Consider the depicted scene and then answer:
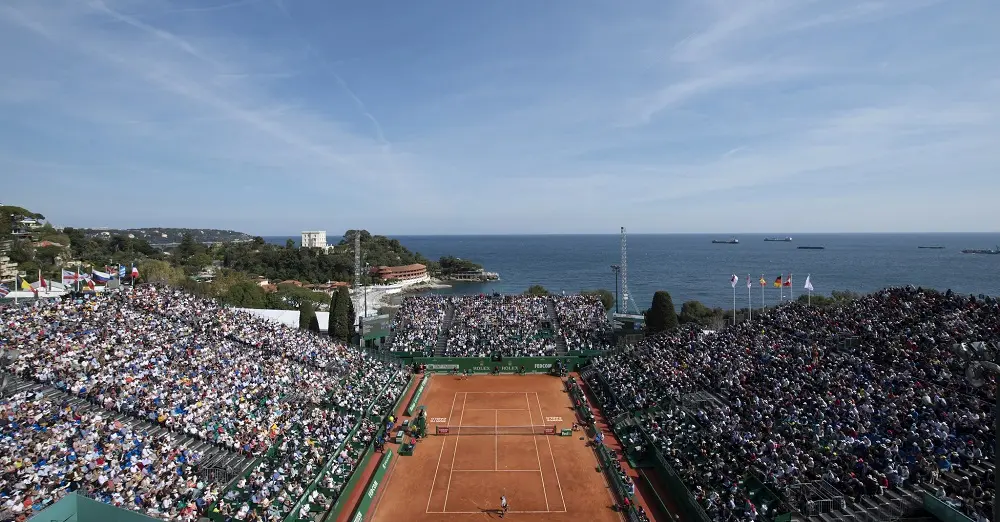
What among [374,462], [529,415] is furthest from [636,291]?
[374,462]

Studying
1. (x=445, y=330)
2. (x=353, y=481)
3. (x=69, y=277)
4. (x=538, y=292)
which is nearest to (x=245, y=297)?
(x=445, y=330)

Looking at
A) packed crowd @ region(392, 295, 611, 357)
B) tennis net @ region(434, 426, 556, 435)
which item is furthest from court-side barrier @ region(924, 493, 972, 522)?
packed crowd @ region(392, 295, 611, 357)

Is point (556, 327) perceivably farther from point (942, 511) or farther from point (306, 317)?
point (942, 511)

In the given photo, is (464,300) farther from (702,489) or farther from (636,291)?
(636,291)

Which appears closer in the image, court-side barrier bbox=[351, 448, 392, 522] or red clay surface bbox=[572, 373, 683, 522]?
court-side barrier bbox=[351, 448, 392, 522]

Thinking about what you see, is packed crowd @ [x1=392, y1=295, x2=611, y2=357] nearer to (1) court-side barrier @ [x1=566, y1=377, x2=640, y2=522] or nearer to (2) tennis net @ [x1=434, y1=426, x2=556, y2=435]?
(1) court-side barrier @ [x1=566, y1=377, x2=640, y2=522]

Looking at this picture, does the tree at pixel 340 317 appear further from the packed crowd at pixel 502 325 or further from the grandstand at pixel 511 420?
the grandstand at pixel 511 420

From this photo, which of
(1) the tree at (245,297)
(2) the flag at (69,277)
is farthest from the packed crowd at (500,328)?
(1) the tree at (245,297)
